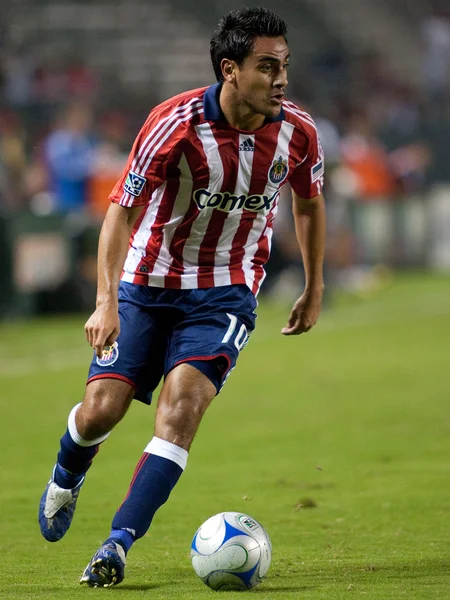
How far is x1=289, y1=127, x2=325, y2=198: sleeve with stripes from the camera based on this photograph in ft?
16.8

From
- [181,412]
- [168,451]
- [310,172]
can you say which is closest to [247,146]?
[310,172]

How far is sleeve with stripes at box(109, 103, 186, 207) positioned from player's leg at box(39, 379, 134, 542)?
0.74 m

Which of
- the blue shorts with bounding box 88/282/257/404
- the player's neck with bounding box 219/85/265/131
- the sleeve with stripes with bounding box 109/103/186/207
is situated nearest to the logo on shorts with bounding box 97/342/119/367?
the blue shorts with bounding box 88/282/257/404

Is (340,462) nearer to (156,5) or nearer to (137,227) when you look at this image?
(137,227)

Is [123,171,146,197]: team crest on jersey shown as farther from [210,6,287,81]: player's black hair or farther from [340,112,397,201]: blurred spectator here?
[340,112,397,201]: blurred spectator

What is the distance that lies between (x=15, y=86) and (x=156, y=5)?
6367 millimetres

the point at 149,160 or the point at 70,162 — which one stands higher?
the point at 149,160

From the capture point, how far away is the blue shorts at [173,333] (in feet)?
15.5

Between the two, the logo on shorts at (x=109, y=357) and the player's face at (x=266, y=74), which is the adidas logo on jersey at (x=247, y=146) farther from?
the logo on shorts at (x=109, y=357)

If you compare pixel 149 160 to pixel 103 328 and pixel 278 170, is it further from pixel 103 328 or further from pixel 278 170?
pixel 103 328

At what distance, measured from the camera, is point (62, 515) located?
509 centimetres

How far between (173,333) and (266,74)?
111cm

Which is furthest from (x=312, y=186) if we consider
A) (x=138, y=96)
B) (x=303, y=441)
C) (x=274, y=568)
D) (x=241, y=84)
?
(x=138, y=96)

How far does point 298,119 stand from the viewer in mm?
5012
